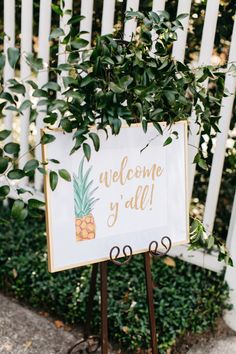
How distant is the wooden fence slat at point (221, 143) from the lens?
238 cm

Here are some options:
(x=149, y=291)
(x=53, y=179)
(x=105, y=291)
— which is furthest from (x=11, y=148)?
(x=149, y=291)

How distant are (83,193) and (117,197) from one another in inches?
5.5

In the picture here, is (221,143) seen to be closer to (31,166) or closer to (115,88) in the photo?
(115,88)

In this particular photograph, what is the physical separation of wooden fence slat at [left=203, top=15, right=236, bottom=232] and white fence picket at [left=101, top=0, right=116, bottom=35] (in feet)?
2.03

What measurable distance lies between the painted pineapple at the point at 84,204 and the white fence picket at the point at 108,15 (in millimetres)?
1058

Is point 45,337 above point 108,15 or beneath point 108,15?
beneath

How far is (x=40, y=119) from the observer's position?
2.92 meters

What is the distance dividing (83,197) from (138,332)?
2.83ft

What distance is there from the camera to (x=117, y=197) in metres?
1.89

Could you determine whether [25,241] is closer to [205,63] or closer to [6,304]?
[6,304]

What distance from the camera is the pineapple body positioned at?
5.99 feet

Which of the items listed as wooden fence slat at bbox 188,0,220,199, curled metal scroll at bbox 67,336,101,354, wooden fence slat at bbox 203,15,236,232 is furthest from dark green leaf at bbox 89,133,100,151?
curled metal scroll at bbox 67,336,101,354

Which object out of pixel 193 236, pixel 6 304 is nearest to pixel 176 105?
pixel 193 236

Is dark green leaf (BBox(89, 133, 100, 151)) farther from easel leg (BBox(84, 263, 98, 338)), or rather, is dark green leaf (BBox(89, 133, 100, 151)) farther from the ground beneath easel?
the ground beneath easel
